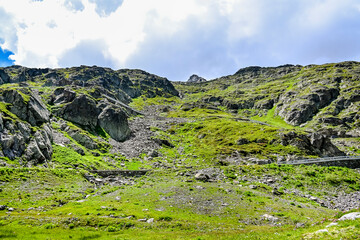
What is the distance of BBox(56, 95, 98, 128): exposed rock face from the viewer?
89562 millimetres

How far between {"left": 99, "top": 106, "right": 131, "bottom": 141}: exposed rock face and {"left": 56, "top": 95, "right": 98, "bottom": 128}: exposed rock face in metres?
4.40

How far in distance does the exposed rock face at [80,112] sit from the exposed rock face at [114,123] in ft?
14.4

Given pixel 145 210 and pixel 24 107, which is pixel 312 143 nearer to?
pixel 145 210

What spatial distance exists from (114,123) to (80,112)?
16770 millimetres

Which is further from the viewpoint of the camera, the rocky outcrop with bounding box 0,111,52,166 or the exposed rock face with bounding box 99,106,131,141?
the exposed rock face with bounding box 99,106,131,141

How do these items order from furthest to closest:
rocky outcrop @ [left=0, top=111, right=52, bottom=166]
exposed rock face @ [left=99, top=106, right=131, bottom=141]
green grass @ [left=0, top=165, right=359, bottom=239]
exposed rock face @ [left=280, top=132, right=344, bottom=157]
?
exposed rock face @ [left=99, top=106, right=131, bottom=141] → exposed rock face @ [left=280, top=132, right=344, bottom=157] → rocky outcrop @ [left=0, top=111, right=52, bottom=166] → green grass @ [left=0, top=165, right=359, bottom=239]

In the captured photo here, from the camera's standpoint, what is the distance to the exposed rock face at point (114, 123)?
324 feet

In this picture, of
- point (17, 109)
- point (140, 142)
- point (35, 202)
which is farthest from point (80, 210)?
point (140, 142)

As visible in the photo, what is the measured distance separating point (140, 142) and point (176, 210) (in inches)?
2748

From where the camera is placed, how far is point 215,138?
114 m

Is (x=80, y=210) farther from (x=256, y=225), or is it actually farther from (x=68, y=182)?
(x=256, y=225)

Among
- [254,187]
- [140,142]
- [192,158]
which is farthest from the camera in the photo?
[140,142]

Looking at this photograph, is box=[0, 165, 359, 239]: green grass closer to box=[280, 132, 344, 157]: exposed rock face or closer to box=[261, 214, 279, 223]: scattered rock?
box=[261, 214, 279, 223]: scattered rock

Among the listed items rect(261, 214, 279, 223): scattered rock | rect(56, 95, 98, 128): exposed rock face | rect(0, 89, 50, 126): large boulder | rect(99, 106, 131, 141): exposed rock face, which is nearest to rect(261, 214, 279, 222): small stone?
rect(261, 214, 279, 223): scattered rock
